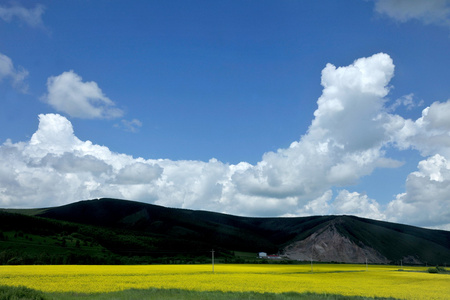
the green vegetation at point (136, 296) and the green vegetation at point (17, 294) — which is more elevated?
the green vegetation at point (17, 294)

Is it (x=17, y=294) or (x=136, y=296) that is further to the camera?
(x=136, y=296)

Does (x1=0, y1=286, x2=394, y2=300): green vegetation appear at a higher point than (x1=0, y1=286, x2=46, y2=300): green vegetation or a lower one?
lower

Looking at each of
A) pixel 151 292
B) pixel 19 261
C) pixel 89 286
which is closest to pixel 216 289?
pixel 151 292

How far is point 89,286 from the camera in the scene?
40.6 meters

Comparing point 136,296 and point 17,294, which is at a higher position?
point 17,294

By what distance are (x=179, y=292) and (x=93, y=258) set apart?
89.7m

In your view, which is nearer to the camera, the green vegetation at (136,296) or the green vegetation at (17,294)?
the green vegetation at (17,294)

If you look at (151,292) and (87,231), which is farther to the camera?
(87,231)

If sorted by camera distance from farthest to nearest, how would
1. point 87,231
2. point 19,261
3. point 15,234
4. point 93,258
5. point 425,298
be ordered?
point 87,231 < point 15,234 < point 93,258 < point 19,261 < point 425,298

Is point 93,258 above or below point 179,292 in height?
below

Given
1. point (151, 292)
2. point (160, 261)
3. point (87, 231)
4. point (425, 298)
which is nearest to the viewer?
point (151, 292)

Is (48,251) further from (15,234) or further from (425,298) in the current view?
(425,298)

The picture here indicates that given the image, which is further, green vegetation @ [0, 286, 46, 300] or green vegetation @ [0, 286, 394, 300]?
green vegetation @ [0, 286, 394, 300]

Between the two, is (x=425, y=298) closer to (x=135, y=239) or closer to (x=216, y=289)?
(x=216, y=289)
